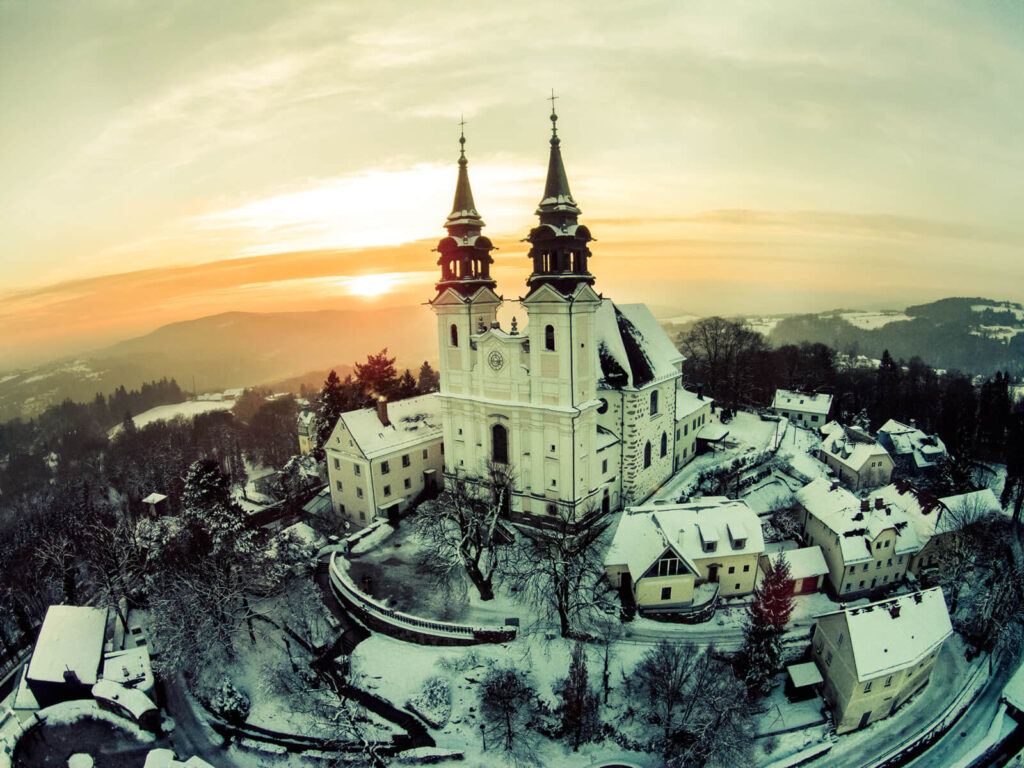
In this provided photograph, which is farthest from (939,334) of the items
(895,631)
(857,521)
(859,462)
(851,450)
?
(895,631)

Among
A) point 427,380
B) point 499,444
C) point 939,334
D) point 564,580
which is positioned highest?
point 499,444

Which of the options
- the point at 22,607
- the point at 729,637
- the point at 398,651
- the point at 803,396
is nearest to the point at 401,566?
the point at 398,651

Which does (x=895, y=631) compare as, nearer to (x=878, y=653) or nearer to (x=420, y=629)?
(x=878, y=653)

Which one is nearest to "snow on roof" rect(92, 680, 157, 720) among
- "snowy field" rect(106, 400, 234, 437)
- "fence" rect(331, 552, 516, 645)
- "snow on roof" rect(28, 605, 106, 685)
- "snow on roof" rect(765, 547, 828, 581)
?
"snow on roof" rect(28, 605, 106, 685)

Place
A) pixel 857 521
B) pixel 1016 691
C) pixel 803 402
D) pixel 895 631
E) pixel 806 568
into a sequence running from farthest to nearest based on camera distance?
pixel 803 402
pixel 857 521
pixel 806 568
pixel 1016 691
pixel 895 631

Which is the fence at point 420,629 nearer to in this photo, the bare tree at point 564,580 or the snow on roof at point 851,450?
the bare tree at point 564,580
